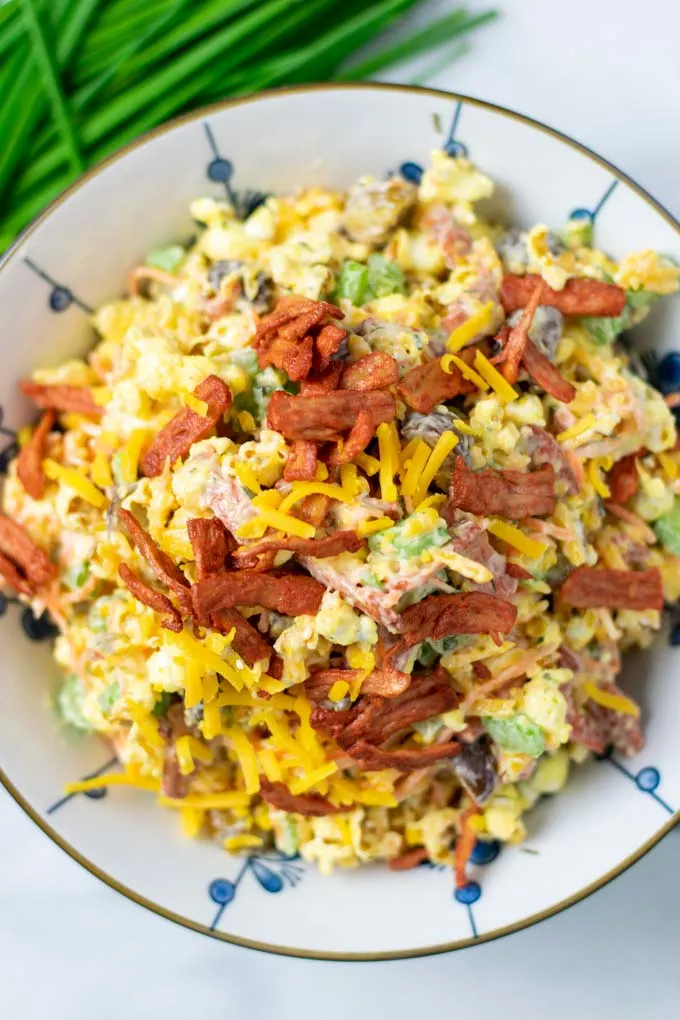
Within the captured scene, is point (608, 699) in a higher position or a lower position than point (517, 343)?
lower

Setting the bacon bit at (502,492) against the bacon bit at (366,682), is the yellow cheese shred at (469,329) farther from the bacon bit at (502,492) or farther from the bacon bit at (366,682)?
the bacon bit at (366,682)

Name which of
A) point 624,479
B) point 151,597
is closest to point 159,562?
point 151,597

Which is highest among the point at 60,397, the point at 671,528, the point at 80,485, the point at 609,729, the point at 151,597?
the point at 60,397

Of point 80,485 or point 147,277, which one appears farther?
point 147,277

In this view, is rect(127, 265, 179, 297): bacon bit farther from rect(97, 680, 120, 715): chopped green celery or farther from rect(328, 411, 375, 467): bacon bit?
rect(97, 680, 120, 715): chopped green celery

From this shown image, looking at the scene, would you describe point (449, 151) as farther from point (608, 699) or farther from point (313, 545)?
point (608, 699)

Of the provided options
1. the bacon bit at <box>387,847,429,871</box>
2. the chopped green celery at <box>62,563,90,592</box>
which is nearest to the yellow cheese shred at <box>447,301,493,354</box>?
the chopped green celery at <box>62,563,90,592</box>

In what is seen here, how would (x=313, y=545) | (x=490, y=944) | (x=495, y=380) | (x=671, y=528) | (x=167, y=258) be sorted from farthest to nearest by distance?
(x=490, y=944), (x=167, y=258), (x=671, y=528), (x=495, y=380), (x=313, y=545)
